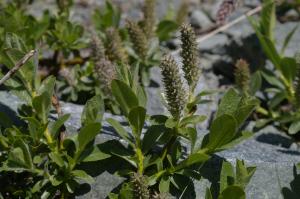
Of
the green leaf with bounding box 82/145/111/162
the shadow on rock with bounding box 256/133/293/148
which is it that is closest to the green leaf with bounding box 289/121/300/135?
the shadow on rock with bounding box 256/133/293/148

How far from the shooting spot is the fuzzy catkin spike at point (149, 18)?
3.85 meters

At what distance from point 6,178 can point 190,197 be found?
38.5 inches

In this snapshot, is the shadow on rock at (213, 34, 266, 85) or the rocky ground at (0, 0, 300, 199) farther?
the shadow on rock at (213, 34, 266, 85)

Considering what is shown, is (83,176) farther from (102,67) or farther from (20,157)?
(102,67)

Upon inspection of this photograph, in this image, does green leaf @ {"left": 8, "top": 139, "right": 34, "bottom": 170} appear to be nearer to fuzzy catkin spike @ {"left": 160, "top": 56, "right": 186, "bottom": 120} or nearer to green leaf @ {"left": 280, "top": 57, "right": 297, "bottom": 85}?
fuzzy catkin spike @ {"left": 160, "top": 56, "right": 186, "bottom": 120}

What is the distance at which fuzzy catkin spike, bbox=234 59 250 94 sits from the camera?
3486 millimetres

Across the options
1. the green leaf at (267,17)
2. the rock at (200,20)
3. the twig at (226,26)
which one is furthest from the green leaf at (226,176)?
the rock at (200,20)

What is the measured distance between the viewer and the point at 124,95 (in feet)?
8.07

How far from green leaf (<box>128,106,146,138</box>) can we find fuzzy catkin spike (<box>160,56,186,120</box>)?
16 centimetres

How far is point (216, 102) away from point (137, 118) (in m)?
1.52

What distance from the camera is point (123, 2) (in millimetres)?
5527

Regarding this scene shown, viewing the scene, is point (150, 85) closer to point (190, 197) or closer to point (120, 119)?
point (120, 119)

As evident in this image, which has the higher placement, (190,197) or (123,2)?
(123,2)

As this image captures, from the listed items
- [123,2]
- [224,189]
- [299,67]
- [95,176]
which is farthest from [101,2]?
[224,189]
